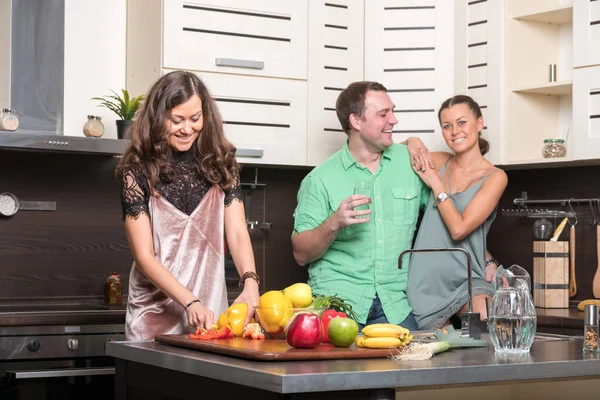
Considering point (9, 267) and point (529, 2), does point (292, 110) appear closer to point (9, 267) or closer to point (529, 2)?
point (529, 2)

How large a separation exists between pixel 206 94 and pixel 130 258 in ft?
5.10

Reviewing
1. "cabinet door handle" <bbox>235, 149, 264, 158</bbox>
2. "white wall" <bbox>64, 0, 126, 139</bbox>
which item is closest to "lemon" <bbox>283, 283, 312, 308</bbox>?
"cabinet door handle" <bbox>235, 149, 264, 158</bbox>

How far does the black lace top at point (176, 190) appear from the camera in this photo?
109 inches

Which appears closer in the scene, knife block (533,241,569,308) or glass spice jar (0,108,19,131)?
glass spice jar (0,108,19,131)

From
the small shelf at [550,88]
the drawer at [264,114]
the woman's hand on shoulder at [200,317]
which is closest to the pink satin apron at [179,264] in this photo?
the woman's hand on shoulder at [200,317]

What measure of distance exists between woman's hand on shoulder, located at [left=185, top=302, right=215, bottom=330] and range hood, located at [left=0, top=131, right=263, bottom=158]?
1.22 metres

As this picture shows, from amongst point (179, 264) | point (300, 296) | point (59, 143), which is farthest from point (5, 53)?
point (300, 296)

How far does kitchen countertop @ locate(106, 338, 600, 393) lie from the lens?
1.79 m

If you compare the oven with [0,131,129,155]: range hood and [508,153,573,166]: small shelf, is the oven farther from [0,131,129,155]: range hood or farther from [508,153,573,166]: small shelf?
[508,153,573,166]: small shelf

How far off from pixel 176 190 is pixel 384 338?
966mm

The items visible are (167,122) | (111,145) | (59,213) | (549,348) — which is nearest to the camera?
(549,348)

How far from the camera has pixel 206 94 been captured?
9.44 feet

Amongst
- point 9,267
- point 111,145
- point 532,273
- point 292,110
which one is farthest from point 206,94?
point 532,273

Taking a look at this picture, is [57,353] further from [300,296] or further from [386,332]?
[386,332]
